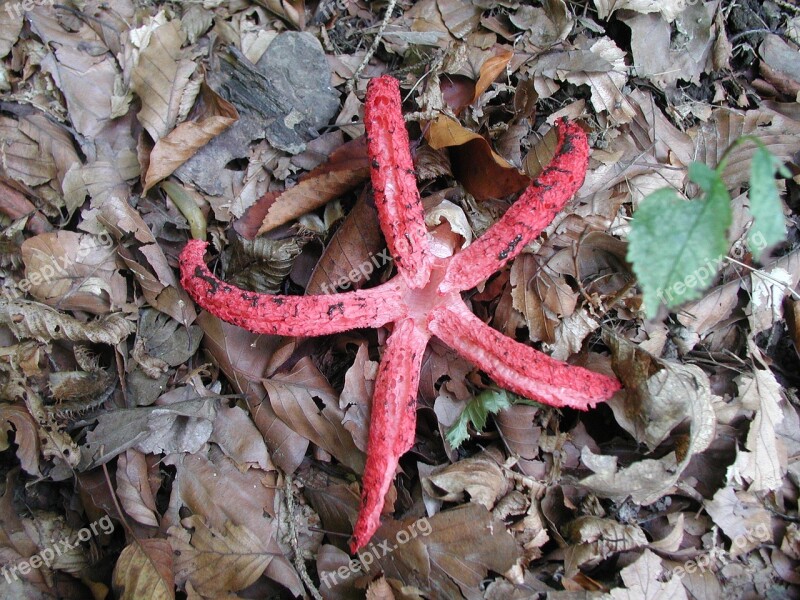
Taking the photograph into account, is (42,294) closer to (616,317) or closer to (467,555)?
Result: (467,555)

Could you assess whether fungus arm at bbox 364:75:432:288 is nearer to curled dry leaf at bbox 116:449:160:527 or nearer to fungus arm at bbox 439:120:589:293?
fungus arm at bbox 439:120:589:293

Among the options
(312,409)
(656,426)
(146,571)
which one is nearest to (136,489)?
(146,571)

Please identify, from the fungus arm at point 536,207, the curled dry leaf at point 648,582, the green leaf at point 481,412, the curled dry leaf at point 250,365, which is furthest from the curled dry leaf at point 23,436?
the curled dry leaf at point 648,582

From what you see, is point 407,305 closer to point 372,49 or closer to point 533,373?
point 533,373

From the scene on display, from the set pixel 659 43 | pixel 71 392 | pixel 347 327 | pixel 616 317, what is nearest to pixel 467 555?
pixel 347 327

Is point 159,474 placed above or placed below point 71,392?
below

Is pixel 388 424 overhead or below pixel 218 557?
overhead
